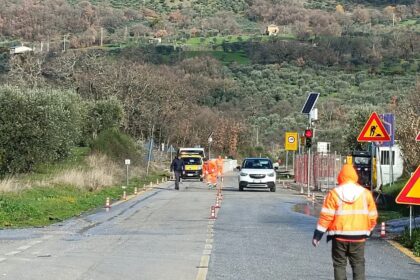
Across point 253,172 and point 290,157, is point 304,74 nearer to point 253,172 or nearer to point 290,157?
point 290,157

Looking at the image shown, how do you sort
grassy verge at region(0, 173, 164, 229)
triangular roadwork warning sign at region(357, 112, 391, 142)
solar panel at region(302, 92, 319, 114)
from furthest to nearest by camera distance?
solar panel at region(302, 92, 319, 114)
grassy verge at region(0, 173, 164, 229)
triangular roadwork warning sign at region(357, 112, 391, 142)

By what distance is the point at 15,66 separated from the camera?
209 feet

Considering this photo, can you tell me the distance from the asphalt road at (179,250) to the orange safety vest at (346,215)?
7.78ft

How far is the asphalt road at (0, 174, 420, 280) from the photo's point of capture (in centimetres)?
1157

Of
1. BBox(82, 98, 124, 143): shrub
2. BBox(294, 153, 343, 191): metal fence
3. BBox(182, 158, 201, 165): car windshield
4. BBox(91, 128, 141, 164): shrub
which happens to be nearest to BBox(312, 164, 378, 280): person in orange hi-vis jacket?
BBox(294, 153, 343, 191): metal fence

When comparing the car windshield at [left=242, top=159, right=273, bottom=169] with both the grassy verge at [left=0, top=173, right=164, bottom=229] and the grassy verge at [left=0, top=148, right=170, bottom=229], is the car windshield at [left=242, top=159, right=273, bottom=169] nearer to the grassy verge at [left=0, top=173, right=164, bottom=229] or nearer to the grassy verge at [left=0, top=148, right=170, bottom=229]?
the grassy verge at [left=0, top=148, right=170, bottom=229]

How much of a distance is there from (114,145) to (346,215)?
40090 mm

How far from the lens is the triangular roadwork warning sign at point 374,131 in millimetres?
19391

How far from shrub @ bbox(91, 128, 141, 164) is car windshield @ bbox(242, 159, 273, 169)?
33.5 ft

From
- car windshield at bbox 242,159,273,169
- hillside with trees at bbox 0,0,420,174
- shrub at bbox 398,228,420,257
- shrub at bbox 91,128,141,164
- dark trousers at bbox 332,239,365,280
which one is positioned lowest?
shrub at bbox 398,228,420,257

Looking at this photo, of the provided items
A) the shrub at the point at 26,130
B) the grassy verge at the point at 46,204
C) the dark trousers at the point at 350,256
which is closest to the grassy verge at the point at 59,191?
the grassy verge at the point at 46,204

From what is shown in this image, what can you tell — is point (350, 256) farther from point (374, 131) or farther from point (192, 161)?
point (192, 161)

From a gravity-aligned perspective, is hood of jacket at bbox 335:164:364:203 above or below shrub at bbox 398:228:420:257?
above

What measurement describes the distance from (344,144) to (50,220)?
50634 mm
